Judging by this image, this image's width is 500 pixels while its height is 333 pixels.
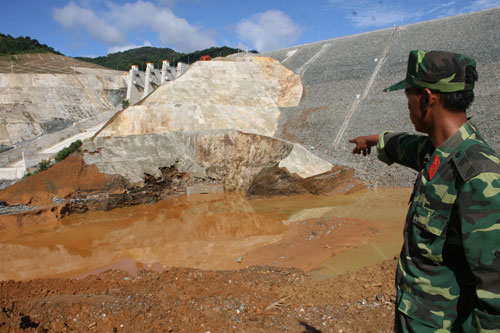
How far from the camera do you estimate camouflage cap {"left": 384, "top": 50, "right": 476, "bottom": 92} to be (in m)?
1.54

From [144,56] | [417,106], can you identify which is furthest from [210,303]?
[144,56]

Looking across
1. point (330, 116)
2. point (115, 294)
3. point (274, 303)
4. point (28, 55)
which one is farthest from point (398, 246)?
point (28, 55)

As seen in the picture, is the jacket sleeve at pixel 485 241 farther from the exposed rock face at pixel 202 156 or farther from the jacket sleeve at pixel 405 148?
the exposed rock face at pixel 202 156

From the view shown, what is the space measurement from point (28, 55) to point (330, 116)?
55.0 m

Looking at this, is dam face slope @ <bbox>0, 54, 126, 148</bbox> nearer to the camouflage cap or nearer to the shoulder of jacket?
the camouflage cap

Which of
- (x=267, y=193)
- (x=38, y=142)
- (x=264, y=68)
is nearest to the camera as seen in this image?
(x=267, y=193)

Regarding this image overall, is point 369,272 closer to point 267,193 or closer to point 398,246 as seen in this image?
Result: point 398,246

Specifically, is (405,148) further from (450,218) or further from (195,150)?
(195,150)

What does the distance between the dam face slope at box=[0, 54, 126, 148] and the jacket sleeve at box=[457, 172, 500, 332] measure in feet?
111

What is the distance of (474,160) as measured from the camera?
1.37 m

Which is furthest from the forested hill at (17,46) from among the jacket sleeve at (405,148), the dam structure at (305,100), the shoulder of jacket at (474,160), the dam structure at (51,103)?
the shoulder of jacket at (474,160)

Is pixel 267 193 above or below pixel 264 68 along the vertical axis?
below

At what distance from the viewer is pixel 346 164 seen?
18625 millimetres

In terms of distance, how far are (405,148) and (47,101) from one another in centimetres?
4158
